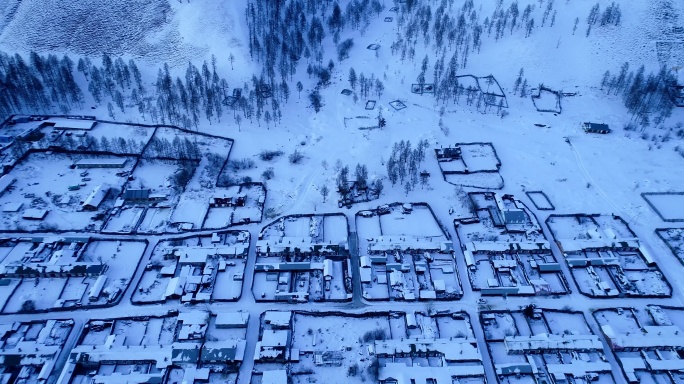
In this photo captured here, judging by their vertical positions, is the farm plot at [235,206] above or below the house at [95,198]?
below

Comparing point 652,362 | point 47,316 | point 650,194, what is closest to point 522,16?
point 650,194

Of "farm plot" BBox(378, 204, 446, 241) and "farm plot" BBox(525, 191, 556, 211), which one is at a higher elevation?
"farm plot" BBox(525, 191, 556, 211)

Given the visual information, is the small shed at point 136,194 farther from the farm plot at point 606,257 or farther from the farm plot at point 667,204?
the farm plot at point 667,204

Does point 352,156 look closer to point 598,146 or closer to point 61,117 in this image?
point 598,146

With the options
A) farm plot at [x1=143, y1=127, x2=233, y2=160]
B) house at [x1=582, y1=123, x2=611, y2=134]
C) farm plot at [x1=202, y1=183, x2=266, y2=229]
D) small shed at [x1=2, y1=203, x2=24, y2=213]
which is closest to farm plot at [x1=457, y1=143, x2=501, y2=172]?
house at [x1=582, y1=123, x2=611, y2=134]

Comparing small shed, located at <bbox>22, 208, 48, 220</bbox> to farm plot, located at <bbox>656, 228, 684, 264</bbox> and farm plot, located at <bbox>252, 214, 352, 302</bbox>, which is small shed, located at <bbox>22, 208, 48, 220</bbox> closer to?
farm plot, located at <bbox>252, 214, 352, 302</bbox>

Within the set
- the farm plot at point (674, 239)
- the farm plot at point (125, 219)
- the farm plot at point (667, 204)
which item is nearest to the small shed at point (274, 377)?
the farm plot at point (125, 219)

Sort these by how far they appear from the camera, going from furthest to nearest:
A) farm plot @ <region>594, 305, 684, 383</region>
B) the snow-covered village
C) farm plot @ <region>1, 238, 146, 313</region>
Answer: farm plot @ <region>1, 238, 146, 313</region> → the snow-covered village → farm plot @ <region>594, 305, 684, 383</region>
